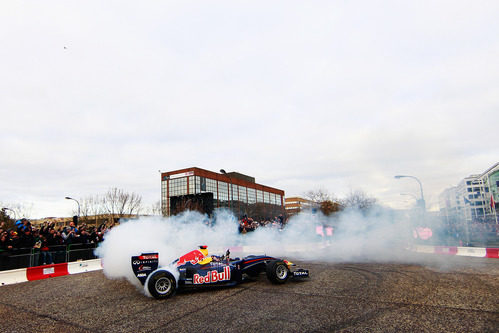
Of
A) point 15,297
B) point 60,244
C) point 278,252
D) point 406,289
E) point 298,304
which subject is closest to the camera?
point 298,304

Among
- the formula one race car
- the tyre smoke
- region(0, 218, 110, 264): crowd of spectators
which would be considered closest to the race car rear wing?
the formula one race car

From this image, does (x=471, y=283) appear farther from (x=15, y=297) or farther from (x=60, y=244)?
(x=60, y=244)

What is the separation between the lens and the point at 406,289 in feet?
26.9

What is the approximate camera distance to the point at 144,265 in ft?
29.4

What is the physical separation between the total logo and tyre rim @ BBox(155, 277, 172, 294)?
836 mm

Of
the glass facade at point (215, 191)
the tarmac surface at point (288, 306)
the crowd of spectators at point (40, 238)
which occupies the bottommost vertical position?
the tarmac surface at point (288, 306)

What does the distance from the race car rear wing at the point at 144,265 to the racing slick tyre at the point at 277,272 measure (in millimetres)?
3591

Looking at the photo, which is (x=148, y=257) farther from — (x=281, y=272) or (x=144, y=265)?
(x=281, y=272)

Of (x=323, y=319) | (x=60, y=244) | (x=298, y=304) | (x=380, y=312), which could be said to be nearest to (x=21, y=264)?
(x=60, y=244)

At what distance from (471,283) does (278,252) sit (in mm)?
12071

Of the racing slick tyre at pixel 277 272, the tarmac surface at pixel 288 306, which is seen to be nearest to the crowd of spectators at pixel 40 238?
the tarmac surface at pixel 288 306

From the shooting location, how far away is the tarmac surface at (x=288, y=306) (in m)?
5.83

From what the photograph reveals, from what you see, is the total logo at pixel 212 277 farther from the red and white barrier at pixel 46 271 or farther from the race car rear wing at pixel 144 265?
the red and white barrier at pixel 46 271

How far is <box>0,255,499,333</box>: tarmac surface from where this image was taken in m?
5.83
